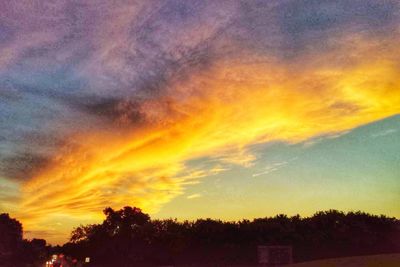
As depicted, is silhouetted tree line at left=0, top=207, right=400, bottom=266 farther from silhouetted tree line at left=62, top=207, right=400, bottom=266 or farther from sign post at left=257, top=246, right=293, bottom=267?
sign post at left=257, top=246, right=293, bottom=267

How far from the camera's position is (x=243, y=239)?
72438 millimetres

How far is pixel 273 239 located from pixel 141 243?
1884 cm

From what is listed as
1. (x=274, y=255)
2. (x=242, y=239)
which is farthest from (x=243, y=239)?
(x=274, y=255)

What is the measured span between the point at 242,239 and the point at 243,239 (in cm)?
18

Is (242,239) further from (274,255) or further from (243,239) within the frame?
(274,255)

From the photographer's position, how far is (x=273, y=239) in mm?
70062

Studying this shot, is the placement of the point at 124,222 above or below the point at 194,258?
above

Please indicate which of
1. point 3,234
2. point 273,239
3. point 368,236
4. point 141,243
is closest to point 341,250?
point 368,236

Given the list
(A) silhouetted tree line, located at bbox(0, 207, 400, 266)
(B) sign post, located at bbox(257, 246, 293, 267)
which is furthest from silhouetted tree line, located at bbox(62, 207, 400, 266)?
(B) sign post, located at bbox(257, 246, 293, 267)

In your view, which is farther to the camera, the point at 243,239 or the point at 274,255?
the point at 243,239

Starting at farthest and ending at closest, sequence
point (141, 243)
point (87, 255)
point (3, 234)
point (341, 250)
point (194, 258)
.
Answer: point (3, 234) → point (87, 255) → point (141, 243) → point (194, 258) → point (341, 250)

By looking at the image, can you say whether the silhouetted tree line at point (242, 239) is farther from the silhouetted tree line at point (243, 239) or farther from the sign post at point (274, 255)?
the sign post at point (274, 255)

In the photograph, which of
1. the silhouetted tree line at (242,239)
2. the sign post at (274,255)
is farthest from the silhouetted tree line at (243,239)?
the sign post at (274,255)

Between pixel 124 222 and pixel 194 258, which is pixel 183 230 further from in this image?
pixel 124 222
